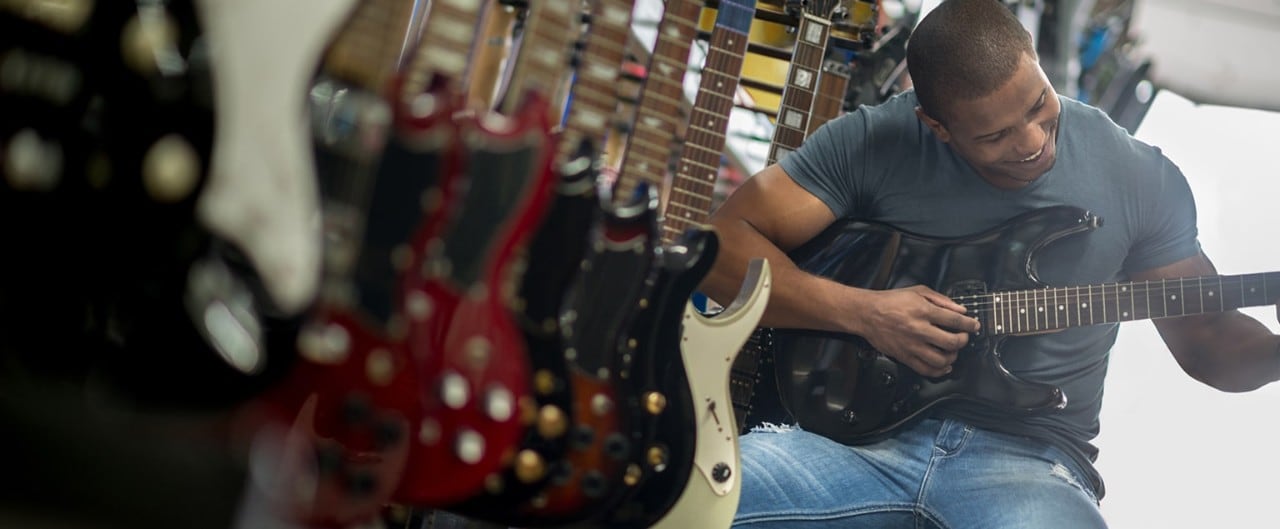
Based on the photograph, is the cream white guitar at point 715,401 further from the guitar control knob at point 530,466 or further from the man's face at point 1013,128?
the man's face at point 1013,128

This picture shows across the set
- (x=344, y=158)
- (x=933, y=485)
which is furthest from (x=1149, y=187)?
(x=344, y=158)

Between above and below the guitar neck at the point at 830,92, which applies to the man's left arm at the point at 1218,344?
below

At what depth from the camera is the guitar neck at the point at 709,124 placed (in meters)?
1.36

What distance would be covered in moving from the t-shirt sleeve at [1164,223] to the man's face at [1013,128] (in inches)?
5.1

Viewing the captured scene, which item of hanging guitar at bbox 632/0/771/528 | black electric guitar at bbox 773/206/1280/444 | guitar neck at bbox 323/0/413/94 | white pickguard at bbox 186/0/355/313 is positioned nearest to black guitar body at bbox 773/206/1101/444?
black electric guitar at bbox 773/206/1280/444

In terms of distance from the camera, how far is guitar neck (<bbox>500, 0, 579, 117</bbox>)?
3.60ft

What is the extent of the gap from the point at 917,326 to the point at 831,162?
0.23 m

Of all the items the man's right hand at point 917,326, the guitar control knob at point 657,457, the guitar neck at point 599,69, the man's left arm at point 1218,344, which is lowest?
the guitar control knob at point 657,457

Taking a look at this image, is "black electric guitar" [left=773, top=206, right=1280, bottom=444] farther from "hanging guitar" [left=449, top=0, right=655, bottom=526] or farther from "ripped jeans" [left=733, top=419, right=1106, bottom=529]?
"hanging guitar" [left=449, top=0, right=655, bottom=526]

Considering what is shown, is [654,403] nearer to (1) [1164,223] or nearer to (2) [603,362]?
(2) [603,362]

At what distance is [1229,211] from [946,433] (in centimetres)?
44

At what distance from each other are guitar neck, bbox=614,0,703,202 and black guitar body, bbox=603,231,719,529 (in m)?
0.20

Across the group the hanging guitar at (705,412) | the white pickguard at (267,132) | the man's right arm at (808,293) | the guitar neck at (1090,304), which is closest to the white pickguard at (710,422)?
the hanging guitar at (705,412)

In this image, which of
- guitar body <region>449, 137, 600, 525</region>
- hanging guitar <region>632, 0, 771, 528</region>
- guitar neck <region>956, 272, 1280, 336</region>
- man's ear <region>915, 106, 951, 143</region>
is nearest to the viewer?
guitar body <region>449, 137, 600, 525</region>
